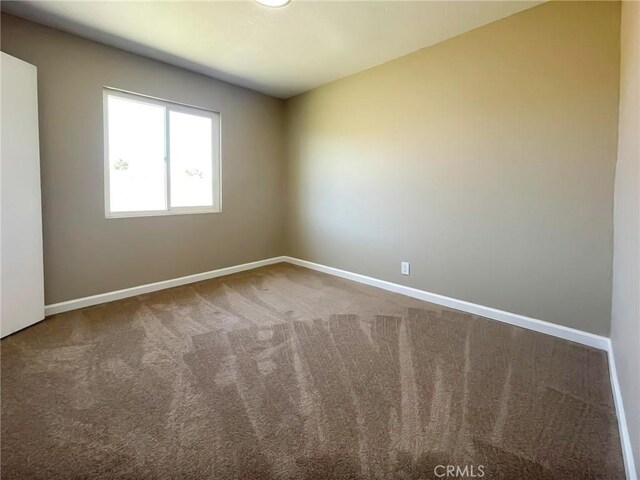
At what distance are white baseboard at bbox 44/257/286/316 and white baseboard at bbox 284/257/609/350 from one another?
4.56ft

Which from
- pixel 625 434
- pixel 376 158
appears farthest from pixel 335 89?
pixel 625 434

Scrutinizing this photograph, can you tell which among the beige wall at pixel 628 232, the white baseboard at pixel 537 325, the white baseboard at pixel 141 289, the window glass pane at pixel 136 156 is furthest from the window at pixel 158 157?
the beige wall at pixel 628 232

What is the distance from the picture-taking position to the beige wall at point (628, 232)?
129 cm

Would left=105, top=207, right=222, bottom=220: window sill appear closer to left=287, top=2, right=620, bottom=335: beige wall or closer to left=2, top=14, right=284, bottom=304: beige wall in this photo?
left=2, top=14, right=284, bottom=304: beige wall

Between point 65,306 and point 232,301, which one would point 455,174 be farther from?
point 65,306

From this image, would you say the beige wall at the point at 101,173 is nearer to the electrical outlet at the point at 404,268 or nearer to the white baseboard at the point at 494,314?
the white baseboard at the point at 494,314

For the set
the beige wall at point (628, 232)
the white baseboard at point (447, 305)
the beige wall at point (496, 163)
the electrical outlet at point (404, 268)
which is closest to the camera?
the beige wall at point (628, 232)

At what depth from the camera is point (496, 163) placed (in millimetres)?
2594

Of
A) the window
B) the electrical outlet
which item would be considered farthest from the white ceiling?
the electrical outlet

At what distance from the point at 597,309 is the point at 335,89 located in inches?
134

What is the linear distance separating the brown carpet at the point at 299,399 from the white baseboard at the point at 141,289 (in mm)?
Result: 124

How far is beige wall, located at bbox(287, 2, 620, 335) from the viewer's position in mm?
2164

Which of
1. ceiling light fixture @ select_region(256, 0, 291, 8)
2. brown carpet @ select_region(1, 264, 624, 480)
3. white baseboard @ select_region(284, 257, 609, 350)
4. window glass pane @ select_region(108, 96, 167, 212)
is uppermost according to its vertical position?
ceiling light fixture @ select_region(256, 0, 291, 8)

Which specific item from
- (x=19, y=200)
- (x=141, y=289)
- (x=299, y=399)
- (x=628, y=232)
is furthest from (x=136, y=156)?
(x=628, y=232)
